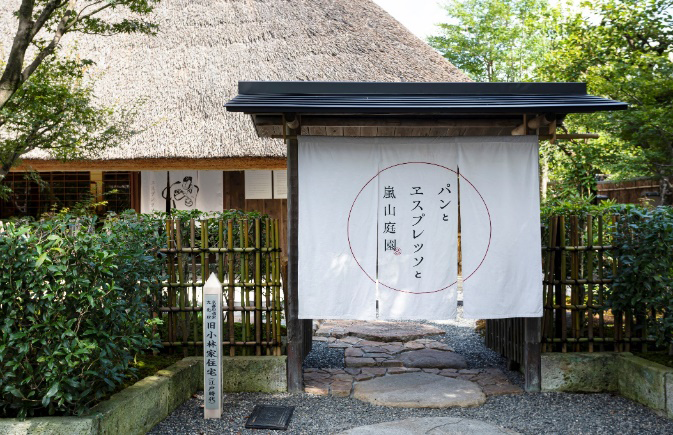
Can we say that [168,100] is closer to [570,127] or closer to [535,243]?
[535,243]

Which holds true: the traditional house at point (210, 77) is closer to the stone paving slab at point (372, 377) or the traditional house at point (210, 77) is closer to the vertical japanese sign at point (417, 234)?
the stone paving slab at point (372, 377)

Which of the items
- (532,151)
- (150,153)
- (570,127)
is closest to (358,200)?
(532,151)

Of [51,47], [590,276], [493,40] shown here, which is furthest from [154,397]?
[493,40]

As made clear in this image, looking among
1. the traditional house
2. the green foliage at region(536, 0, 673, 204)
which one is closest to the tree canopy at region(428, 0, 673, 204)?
the green foliage at region(536, 0, 673, 204)

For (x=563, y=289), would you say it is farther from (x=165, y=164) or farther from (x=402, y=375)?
(x=165, y=164)

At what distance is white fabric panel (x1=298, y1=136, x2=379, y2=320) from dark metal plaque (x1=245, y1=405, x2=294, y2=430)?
0.70 m

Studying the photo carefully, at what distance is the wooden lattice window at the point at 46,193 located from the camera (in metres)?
11.4

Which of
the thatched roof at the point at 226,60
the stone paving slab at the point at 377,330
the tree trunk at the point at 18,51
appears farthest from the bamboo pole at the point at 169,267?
the thatched roof at the point at 226,60

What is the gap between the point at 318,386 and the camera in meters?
4.29

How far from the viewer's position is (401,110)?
11.8 ft

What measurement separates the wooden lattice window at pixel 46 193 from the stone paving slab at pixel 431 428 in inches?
380

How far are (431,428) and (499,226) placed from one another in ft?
5.14

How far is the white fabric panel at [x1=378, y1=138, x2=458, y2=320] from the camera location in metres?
4.07

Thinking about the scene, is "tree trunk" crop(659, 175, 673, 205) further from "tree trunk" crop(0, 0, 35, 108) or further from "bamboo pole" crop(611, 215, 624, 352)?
"tree trunk" crop(0, 0, 35, 108)
